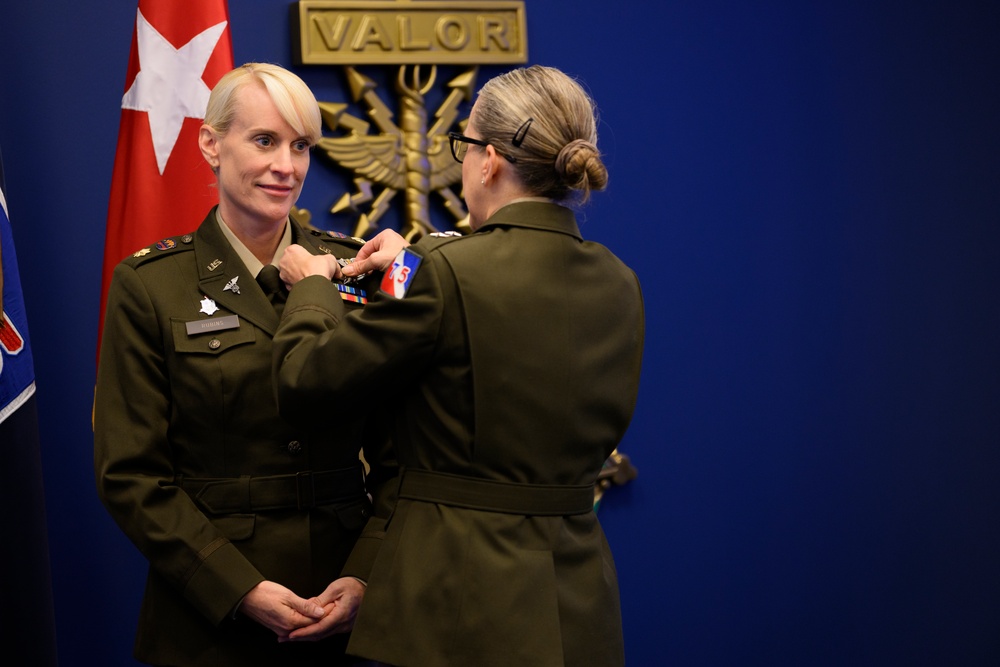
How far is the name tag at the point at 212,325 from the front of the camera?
5.73 feet

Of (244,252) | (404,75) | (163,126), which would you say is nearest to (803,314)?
(404,75)

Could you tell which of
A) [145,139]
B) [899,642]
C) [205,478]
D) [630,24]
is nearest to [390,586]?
[205,478]

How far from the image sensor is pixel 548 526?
5.09 feet

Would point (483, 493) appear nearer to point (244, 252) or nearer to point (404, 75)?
point (244, 252)

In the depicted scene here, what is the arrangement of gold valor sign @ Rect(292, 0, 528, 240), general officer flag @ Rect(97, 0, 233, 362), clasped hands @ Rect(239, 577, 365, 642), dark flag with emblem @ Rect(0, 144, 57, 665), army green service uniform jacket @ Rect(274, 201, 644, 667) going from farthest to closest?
gold valor sign @ Rect(292, 0, 528, 240)
general officer flag @ Rect(97, 0, 233, 362)
dark flag with emblem @ Rect(0, 144, 57, 665)
clasped hands @ Rect(239, 577, 365, 642)
army green service uniform jacket @ Rect(274, 201, 644, 667)

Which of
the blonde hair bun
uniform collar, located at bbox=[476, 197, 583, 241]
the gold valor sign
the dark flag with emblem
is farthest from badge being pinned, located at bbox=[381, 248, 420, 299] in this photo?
the gold valor sign

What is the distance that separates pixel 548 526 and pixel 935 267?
235cm

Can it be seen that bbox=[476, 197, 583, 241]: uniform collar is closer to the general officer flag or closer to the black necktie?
the black necktie

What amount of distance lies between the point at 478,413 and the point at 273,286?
1.66 feet

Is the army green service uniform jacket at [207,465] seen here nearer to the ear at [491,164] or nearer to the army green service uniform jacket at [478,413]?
the army green service uniform jacket at [478,413]

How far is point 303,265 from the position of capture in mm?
1729

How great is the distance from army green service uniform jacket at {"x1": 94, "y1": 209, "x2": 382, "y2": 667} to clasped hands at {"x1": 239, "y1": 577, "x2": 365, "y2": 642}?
3 centimetres

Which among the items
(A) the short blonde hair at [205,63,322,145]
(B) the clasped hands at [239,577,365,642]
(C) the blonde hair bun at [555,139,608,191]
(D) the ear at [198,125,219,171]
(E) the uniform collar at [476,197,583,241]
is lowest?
(B) the clasped hands at [239,577,365,642]

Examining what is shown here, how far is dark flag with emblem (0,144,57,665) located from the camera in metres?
2.19
